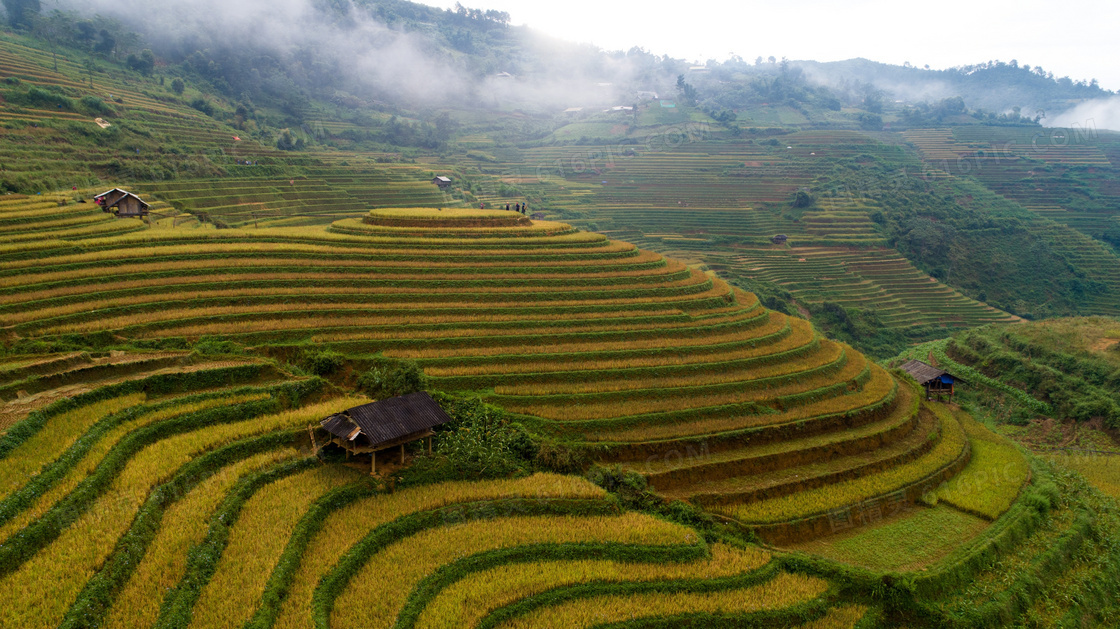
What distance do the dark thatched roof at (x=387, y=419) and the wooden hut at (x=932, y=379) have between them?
2472cm

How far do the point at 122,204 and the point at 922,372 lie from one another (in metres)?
41.7

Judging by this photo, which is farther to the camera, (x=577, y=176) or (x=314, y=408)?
(x=577, y=176)

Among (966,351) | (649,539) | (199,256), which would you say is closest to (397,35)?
(199,256)

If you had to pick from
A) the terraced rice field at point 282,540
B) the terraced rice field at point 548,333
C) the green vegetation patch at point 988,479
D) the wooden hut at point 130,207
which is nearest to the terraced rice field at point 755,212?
the green vegetation patch at point 988,479

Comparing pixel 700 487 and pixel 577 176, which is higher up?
pixel 577 176

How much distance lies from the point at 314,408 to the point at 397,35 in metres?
121

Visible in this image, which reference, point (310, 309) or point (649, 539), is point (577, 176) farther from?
point (649, 539)

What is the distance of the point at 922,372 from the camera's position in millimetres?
27359

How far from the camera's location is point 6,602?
861 cm

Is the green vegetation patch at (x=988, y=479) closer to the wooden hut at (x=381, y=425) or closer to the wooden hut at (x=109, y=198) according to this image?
the wooden hut at (x=381, y=425)

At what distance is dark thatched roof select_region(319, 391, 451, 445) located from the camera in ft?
43.1

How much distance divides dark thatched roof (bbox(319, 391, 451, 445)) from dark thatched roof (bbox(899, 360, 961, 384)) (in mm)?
24616

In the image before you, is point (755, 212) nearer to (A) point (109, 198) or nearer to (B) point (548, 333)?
(B) point (548, 333)

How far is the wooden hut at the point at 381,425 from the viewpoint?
13148mm
